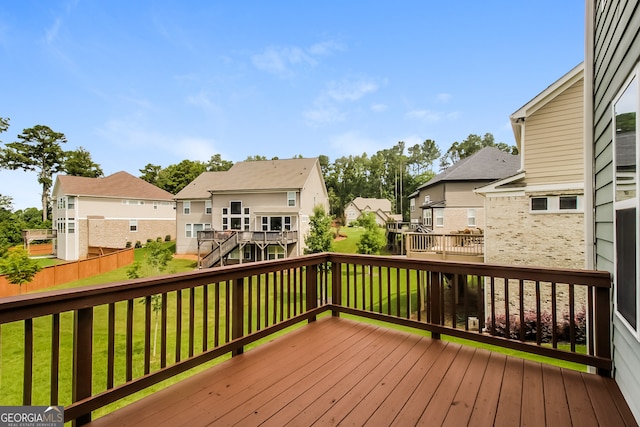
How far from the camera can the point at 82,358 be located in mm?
1812

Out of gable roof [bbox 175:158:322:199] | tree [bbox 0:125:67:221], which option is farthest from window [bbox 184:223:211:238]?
tree [bbox 0:125:67:221]

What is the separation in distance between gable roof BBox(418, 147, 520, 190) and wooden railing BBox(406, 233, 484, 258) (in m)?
8.37

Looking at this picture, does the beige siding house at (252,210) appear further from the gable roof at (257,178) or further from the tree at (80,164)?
the tree at (80,164)

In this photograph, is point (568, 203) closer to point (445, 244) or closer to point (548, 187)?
point (548, 187)

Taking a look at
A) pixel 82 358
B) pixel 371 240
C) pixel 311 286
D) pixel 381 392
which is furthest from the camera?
pixel 371 240

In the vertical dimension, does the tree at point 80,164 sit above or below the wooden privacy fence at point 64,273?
above

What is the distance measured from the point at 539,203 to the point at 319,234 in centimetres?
1051

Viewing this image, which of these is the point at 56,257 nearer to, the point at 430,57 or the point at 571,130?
the point at 430,57

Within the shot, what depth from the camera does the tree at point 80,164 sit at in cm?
2973

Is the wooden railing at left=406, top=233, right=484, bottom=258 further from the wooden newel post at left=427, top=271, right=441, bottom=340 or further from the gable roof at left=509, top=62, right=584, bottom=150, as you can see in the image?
the wooden newel post at left=427, top=271, right=441, bottom=340

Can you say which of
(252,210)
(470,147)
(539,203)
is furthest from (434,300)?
(470,147)

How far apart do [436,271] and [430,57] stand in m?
11.6

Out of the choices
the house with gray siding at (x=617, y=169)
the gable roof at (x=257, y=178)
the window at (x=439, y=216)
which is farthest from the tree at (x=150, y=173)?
the house with gray siding at (x=617, y=169)

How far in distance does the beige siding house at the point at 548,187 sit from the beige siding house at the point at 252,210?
11.5 m
